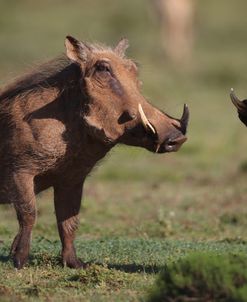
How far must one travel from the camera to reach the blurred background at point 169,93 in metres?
10.4

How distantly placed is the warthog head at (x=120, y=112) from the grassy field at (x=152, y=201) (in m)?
0.81

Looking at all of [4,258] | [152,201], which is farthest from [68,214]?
[152,201]

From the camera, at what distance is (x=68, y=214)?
7598 mm

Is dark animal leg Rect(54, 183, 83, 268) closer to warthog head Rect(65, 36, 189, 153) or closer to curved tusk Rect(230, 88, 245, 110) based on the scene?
warthog head Rect(65, 36, 189, 153)

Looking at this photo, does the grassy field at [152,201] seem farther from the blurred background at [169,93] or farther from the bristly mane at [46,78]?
the bristly mane at [46,78]

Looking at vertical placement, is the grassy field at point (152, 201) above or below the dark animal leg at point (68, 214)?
below

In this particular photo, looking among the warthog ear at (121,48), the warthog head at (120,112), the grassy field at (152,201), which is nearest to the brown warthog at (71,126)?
the warthog head at (120,112)

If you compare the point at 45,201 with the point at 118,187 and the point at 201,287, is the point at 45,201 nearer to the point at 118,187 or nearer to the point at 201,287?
the point at 118,187

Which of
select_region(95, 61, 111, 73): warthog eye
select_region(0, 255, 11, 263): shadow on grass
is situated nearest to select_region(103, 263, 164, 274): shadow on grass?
select_region(0, 255, 11, 263): shadow on grass

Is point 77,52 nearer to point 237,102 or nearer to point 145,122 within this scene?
point 145,122

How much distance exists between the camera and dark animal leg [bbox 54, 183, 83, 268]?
7.46 metres

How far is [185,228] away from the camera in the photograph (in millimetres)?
9633

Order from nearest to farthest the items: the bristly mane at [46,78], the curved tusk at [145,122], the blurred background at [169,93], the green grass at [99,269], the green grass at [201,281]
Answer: the green grass at [201,281], the green grass at [99,269], the curved tusk at [145,122], the bristly mane at [46,78], the blurred background at [169,93]

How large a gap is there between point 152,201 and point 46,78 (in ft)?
13.3
